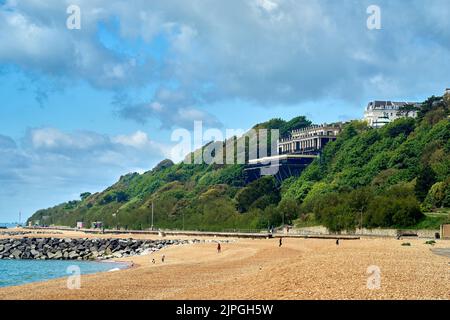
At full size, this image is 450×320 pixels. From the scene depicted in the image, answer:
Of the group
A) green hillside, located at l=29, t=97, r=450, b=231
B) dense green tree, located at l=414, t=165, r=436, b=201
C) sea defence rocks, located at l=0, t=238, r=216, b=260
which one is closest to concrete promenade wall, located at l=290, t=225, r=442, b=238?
green hillside, located at l=29, t=97, r=450, b=231

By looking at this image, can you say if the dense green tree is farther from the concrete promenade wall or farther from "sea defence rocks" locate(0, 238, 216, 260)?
"sea defence rocks" locate(0, 238, 216, 260)

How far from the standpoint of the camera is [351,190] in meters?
114

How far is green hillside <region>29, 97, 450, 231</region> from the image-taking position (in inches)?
3536

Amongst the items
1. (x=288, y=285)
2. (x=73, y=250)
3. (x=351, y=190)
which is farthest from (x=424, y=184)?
(x=288, y=285)

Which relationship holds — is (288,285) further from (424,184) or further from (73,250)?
(424,184)

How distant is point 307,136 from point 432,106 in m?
42.5

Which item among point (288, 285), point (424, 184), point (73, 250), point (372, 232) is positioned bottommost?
point (73, 250)

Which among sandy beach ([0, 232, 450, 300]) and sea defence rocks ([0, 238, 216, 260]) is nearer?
sandy beach ([0, 232, 450, 300])

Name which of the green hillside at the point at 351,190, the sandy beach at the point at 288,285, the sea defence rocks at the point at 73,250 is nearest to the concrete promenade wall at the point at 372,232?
the green hillside at the point at 351,190

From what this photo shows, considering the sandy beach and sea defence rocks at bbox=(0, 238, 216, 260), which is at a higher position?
the sandy beach

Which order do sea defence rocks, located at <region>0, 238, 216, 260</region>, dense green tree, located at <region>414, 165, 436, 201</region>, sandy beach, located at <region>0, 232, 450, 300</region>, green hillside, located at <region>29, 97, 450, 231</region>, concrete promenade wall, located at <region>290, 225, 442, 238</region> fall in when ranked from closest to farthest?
1. sandy beach, located at <region>0, 232, 450, 300</region>
2. concrete promenade wall, located at <region>290, 225, 442, 238</region>
3. sea defence rocks, located at <region>0, 238, 216, 260</region>
4. green hillside, located at <region>29, 97, 450, 231</region>
5. dense green tree, located at <region>414, 165, 436, 201</region>

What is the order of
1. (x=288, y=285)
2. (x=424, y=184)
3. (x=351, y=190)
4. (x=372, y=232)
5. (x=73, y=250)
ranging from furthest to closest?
(x=351, y=190) → (x=424, y=184) → (x=73, y=250) → (x=372, y=232) → (x=288, y=285)

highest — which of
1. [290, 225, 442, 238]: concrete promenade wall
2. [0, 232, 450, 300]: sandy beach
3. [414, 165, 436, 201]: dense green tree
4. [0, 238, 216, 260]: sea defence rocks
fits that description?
[414, 165, 436, 201]: dense green tree

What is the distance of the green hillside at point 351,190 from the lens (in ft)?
295
